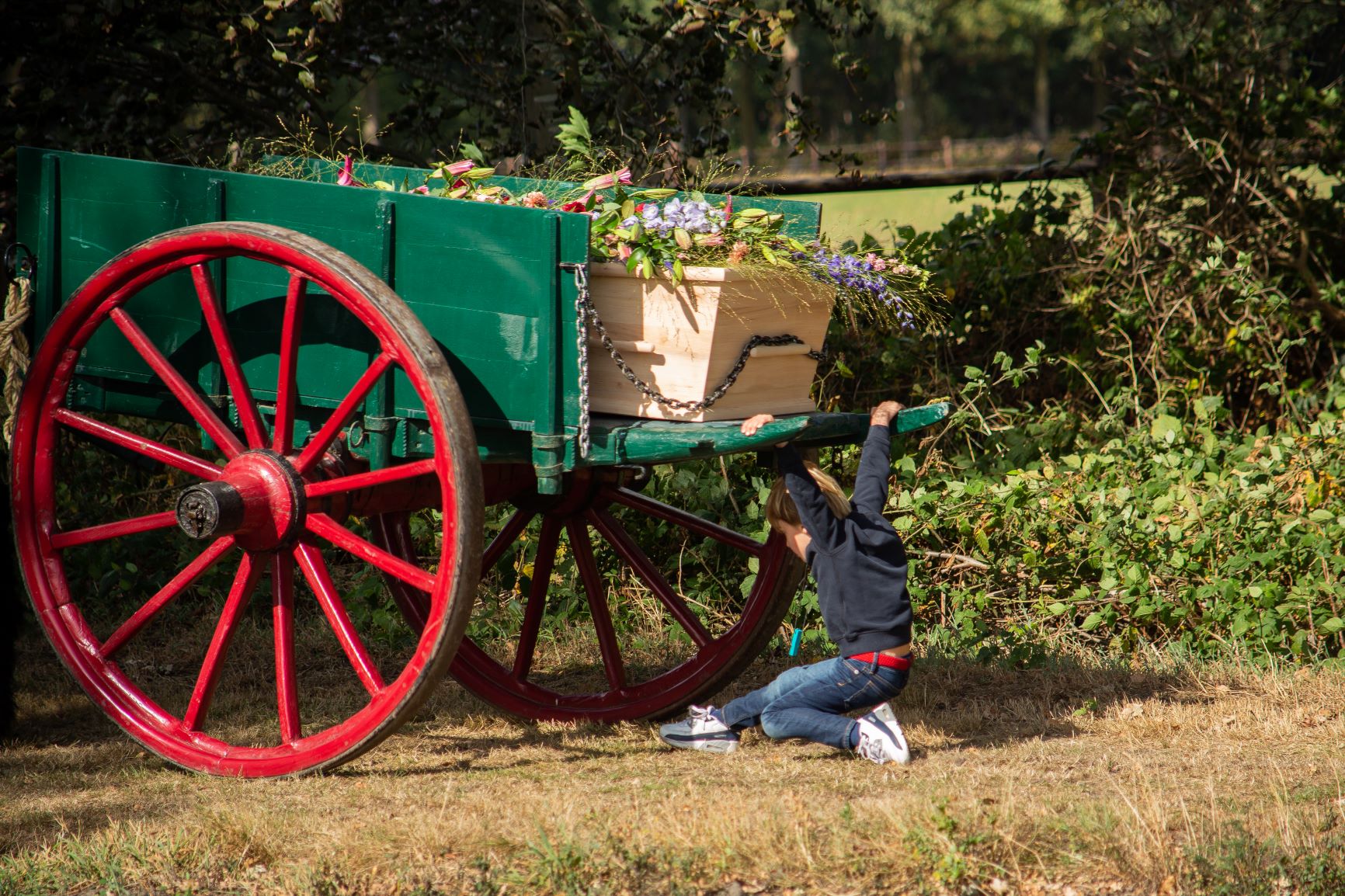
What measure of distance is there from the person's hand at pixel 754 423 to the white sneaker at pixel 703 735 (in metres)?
1.07

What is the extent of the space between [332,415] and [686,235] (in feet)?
3.43

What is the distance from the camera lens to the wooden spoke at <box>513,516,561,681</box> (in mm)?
4484

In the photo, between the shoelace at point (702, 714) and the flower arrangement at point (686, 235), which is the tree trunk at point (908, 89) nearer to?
the flower arrangement at point (686, 235)

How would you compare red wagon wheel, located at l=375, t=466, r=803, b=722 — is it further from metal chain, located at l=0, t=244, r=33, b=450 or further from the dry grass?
metal chain, located at l=0, t=244, r=33, b=450

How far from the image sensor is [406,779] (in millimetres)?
3736

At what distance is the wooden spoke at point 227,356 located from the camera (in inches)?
140

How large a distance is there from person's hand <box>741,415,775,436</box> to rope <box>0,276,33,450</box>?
211 cm

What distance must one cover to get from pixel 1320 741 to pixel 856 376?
3050 mm

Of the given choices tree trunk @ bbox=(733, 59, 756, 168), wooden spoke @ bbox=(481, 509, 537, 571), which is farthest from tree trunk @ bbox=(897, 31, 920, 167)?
wooden spoke @ bbox=(481, 509, 537, 571)

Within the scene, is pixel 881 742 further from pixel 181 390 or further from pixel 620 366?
pixel 181 390

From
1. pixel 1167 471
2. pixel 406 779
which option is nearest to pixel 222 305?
pixel 406 779

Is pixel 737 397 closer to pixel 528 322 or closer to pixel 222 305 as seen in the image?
pixel 528 322

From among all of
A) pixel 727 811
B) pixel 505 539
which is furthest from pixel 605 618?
pixel 727 811

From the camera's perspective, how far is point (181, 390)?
11.9ft
